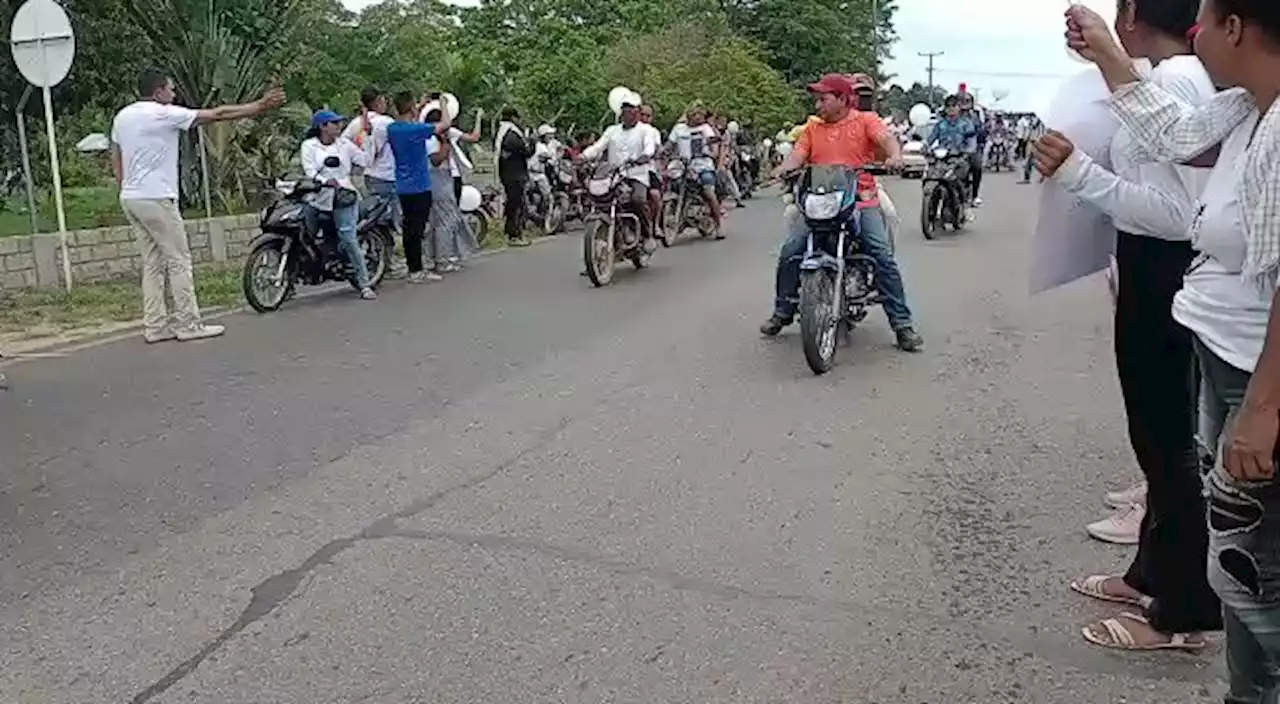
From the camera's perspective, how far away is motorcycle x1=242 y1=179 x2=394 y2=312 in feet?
35.7

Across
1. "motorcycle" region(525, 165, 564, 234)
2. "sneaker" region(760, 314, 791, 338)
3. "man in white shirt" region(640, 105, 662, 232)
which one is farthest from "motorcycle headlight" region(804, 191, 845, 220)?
"motorcycle" region(525, 165, 564, 234)

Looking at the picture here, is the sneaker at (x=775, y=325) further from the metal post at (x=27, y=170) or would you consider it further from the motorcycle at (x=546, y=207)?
the motorcycle at (x=546, y=207)

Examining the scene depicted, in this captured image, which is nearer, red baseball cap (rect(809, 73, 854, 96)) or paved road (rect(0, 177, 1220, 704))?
paved road (rect(0, 177, 1220, 704))

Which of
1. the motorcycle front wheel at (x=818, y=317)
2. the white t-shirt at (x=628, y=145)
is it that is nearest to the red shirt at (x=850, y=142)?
the motorcycle front wheel at (x=818, y=317)

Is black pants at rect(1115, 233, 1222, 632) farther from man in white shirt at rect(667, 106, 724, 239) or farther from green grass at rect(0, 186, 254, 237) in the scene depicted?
man in white shirt at rect(667, 106, 724, 239)

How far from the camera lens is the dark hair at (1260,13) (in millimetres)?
2338

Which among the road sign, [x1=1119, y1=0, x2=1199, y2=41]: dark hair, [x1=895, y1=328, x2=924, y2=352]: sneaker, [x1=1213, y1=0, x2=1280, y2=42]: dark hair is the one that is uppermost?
the road sign

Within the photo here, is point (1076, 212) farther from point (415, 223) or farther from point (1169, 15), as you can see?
point (415, 223)

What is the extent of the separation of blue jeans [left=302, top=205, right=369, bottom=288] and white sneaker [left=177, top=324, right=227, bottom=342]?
1.84 meters

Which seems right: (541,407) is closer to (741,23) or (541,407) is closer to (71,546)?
(71,546)

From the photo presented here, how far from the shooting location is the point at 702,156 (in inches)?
690

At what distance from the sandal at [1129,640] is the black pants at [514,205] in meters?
14.2

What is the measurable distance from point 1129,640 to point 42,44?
10403 mm

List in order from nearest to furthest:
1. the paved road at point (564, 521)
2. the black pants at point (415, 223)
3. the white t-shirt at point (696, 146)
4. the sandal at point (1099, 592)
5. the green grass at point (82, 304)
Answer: the paved road at point (564, 521) < the sandal at point (1099, 592) < the green grass at point (82, 304) < the black pants at point (415, 223) < the white t-shirt at point (696, 146)
